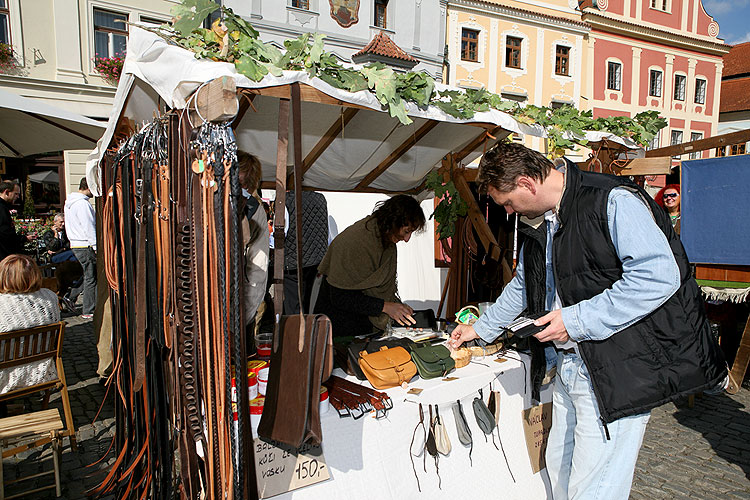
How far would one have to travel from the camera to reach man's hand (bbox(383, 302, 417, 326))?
9.17 ft

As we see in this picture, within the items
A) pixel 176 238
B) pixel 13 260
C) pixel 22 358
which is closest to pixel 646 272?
pixel 176 238

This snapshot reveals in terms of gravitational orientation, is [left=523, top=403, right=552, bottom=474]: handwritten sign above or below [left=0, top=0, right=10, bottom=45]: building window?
below

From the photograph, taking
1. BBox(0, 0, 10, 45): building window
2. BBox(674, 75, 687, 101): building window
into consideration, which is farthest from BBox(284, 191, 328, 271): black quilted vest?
BBox(674, 75, 687, 101): building window

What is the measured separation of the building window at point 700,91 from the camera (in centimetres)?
2084

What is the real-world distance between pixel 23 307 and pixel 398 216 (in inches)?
92.5

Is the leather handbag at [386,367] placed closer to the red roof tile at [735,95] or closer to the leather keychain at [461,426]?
the leather keychain at [461,426]

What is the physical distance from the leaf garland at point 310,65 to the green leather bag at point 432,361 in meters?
1.05

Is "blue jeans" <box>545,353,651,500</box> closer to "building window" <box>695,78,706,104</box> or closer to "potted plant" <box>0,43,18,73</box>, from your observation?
"potted plant" <box>0,43,18,73</box>

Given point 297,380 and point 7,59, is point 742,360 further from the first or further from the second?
point 7,59

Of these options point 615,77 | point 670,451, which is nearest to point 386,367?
point 670,451

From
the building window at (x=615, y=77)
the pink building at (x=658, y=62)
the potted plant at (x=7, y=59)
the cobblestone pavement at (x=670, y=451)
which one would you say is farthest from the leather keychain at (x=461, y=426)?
the building window at (x=615, y=77)

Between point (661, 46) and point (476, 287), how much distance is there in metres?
21.2

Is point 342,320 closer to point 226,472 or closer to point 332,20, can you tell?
point 226,472

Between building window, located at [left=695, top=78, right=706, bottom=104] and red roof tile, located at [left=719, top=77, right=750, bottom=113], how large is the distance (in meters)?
3.85
